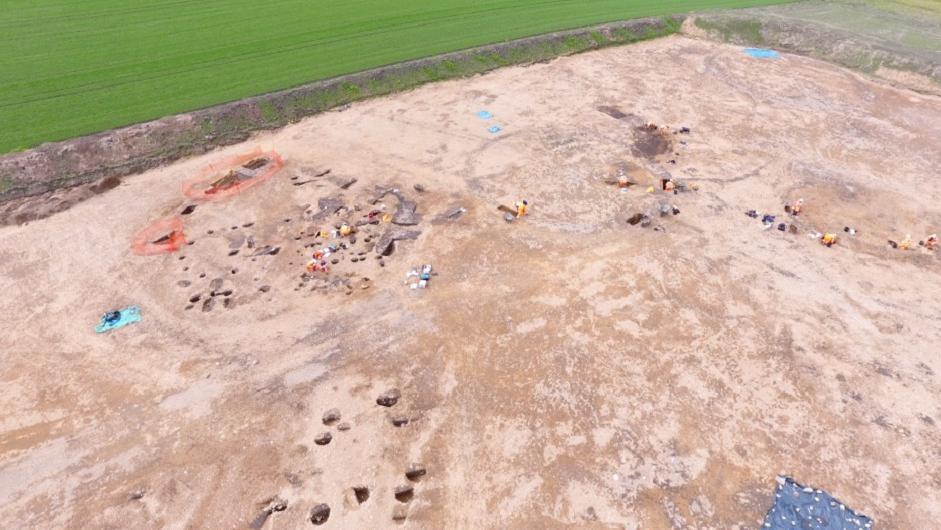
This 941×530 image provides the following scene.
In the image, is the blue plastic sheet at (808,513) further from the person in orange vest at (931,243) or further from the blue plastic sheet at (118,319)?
the blue plastic sheet at (118,319)

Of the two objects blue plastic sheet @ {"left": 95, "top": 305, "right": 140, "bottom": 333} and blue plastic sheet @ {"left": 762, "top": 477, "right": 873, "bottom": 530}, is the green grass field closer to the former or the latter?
blue plastic sheet @ {"left": 95, "top": 305, "right": 140, "bottom": 333}

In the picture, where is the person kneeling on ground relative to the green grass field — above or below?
below

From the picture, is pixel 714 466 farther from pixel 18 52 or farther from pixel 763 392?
pixel 18 52

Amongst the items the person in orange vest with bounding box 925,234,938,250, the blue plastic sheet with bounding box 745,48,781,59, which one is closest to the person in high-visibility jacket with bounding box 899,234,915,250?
the person in orange vest with bounding box 925,234,938,250

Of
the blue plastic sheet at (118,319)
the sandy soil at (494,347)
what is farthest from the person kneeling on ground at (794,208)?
the blue plastic sheet at (118,319)

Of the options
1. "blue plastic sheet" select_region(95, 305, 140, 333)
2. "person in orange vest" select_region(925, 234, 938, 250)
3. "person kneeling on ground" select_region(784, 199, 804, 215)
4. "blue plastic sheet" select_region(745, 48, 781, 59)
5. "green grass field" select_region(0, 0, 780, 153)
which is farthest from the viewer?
"blue plastic sheet" select_region(745, 48, 781, 59)

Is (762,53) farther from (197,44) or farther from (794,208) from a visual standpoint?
(197,44)

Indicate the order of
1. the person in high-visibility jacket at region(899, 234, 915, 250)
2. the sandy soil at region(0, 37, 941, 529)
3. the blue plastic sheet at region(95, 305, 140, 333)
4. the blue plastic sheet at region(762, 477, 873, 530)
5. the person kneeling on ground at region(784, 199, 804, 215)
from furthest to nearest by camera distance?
the person kneeling on ground at region(784, 199, 804, 215)
the person in high-visibility jacket at region(899, 234, 915, 250)
the blue plastic sheet at region(95, 305, 140, 333)
the sandy soil at region(0, 37, 941, 529)
the blue plastic sheet at region(762, 477, 873, 530)
